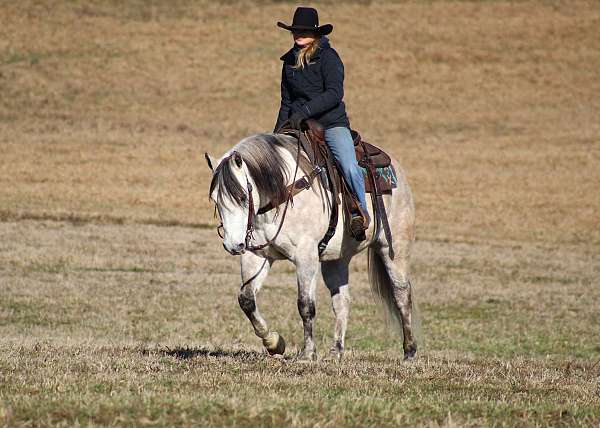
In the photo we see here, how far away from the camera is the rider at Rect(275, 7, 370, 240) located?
10.2 m

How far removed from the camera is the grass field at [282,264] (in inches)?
309

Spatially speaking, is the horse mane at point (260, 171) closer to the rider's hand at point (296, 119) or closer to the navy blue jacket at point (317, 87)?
the rider's hand at point (296, 119)

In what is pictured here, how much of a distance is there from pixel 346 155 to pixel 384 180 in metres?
1.11

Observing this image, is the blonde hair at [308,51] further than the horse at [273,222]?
Yes

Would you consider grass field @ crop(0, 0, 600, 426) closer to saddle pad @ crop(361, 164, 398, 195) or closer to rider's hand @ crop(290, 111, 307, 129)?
saddle pad @ crop(361, 164, 398, 195)

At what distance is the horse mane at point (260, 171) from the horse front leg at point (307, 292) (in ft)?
2.09

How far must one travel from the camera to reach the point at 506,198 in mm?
37219

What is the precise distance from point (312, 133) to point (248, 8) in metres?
54.7

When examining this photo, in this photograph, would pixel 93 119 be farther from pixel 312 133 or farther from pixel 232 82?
pixel 312 133

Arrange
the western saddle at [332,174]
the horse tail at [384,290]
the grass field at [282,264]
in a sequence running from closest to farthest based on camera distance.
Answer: the grass field at [282,264] < the western saddle at [332,174] < the horse tail at [384,290]

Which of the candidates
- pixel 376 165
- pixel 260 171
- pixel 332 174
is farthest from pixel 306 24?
pixel 376 165

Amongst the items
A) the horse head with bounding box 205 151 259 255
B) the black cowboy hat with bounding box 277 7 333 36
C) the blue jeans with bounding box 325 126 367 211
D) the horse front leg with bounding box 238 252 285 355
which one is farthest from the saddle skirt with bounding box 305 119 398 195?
the horse head with bounding box 205 151 259 255

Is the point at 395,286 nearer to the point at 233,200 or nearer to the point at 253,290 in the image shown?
the point at 253,290

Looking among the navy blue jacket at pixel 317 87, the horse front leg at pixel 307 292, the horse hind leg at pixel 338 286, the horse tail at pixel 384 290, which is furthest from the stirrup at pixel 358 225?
the horse tail at pixel 384 290
